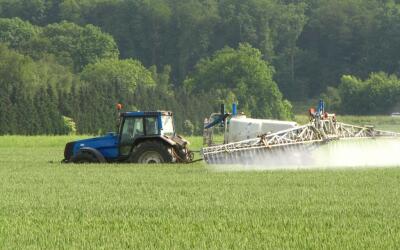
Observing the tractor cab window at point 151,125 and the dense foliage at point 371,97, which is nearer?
the tractor cab window at point 151,125

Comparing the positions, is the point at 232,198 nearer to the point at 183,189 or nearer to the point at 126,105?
the point at 183,189

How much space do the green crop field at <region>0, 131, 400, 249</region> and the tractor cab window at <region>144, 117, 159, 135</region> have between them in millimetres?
3179

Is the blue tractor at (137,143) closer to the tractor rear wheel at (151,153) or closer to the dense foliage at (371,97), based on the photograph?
the tractor rear wheel at (151,153)

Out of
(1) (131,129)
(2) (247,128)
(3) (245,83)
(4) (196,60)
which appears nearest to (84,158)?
(1) (131,129)

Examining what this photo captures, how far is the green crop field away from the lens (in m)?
16.9

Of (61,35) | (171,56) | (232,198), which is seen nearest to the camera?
(232,198)

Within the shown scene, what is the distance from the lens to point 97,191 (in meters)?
24.3

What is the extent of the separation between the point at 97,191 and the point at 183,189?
1875 mm

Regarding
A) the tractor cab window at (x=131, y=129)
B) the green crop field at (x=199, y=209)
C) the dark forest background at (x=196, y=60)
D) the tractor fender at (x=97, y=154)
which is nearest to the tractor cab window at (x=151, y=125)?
the tractor cab window at (x=131, y=129)

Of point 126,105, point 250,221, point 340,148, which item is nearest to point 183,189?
point 250,221

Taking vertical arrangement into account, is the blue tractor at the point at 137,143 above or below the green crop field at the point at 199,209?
above

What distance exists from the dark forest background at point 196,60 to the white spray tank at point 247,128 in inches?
1918

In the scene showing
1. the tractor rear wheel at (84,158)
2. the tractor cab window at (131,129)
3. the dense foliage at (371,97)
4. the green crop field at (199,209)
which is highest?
the dense foliage at (371,97)

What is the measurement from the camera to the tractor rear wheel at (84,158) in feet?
112
